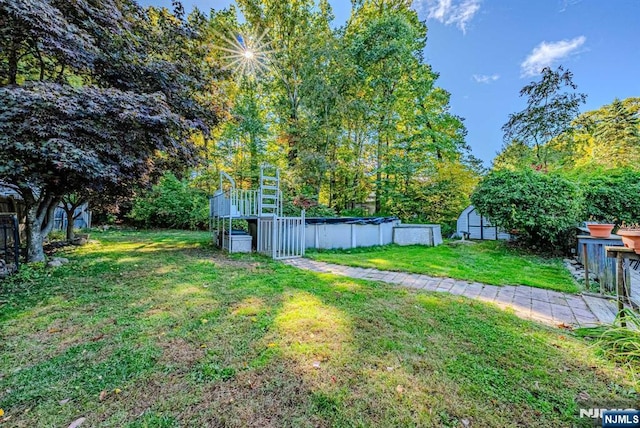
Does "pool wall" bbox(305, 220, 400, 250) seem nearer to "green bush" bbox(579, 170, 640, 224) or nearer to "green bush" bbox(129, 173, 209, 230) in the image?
"green bush" bbox(579, 170, 640, 224)

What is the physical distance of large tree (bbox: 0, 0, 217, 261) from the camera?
410 cm

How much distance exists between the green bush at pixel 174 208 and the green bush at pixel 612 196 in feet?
51.2

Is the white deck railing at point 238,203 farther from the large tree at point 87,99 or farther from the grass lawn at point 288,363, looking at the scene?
the grass lawn at point 288,363

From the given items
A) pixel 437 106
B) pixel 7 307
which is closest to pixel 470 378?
pixel 7 307

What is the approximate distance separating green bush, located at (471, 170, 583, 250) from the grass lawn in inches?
Answer: 221

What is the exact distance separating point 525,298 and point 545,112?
13.6 m

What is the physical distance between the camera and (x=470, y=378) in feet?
6.32

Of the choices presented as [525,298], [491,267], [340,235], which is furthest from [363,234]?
[525,298]

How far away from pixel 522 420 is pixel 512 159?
16.1 m

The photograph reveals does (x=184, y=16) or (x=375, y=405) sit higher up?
(x=184, y=16)

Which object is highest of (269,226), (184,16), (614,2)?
(184,16)

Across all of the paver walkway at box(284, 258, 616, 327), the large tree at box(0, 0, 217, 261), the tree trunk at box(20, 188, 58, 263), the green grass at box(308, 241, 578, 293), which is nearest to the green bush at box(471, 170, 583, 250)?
the green grass at box(308, 241, 578, 293)

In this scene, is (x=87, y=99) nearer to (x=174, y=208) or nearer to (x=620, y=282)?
(x=620, y=282)

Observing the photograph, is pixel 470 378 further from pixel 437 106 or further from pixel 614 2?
pixel 437 106
